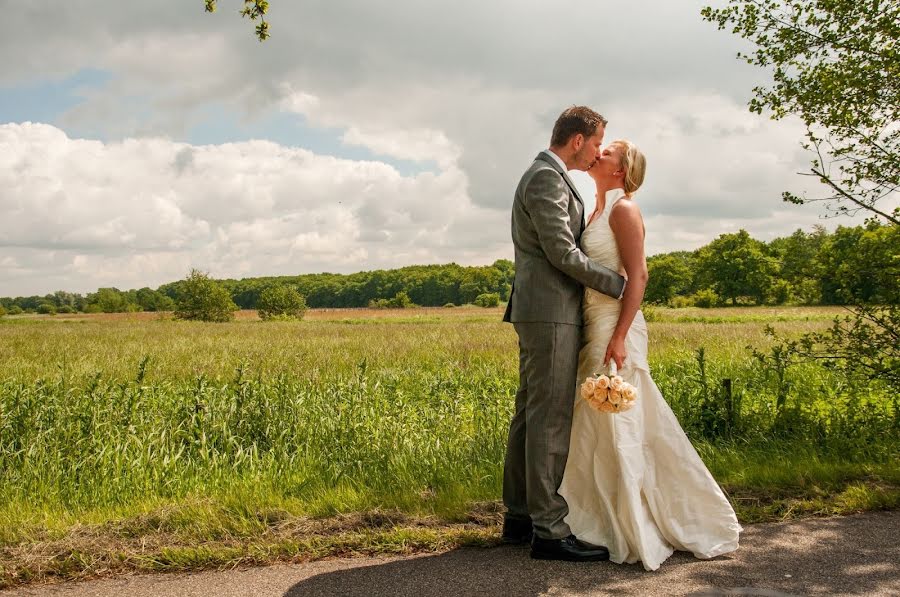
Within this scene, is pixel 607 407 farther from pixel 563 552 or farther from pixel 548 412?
pixel 563 552

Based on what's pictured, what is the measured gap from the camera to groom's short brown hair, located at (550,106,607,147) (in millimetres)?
3951

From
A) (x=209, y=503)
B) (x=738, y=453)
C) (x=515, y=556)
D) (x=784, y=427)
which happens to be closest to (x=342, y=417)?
(x=209, y=503)

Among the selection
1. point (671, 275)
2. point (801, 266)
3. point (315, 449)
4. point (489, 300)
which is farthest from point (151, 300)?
point (801, 266)

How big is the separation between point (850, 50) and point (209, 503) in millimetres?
7048

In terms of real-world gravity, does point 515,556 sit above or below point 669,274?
below

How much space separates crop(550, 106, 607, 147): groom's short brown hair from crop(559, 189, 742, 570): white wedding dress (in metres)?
0.42

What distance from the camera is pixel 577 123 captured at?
3959 millimetres

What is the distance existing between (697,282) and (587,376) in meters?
93.7

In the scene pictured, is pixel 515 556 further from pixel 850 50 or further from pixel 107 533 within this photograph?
pixel 850 50

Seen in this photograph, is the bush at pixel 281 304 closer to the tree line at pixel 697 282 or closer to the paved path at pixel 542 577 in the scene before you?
the tree line at pixel 697 282

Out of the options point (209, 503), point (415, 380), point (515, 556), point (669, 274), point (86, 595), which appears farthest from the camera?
point (669, 274)

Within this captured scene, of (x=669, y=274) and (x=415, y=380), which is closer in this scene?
(x=415, y=380)

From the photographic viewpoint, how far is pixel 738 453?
18.9ft

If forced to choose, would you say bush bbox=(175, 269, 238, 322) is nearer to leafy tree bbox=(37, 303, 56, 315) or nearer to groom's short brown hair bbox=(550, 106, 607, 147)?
groom's short brown hair bbox=(550, 106, 607, 147)
